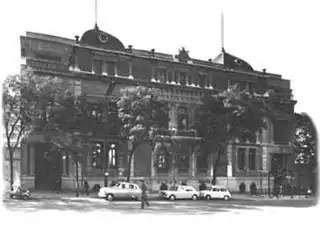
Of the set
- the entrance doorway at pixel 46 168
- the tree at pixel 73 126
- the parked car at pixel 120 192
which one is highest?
the tree at pixel 73 126

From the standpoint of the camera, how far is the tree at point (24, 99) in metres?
32.3

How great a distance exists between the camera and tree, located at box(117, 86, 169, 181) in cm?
3791

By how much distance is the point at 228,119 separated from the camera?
43.6m

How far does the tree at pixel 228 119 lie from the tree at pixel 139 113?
270 inches

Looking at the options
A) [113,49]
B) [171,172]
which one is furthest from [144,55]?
[171,172]

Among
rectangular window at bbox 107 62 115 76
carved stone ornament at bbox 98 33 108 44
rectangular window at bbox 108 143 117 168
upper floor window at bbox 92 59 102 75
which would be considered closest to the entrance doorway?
rectangular window at bbox 108 143 117 168

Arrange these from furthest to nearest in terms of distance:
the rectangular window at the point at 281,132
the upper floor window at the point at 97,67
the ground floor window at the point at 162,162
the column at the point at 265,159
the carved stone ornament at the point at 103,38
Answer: the rectangular window at the point at 281,132 < the column at the point at 265,159 < the ground floor window at the point at 162,162 < the carved stone ornament at the point at 103,38 < the upper floor window at the point at 97,67

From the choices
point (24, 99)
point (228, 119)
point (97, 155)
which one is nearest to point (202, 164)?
Result: point (228, 119)

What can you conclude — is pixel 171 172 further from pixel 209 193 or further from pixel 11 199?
pixel 11 199

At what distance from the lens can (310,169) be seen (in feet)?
178

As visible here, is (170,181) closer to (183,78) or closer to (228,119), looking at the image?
(228,119)

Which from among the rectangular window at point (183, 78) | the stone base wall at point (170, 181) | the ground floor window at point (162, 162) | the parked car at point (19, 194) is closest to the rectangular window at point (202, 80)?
the rectangular window at point (183, 78)

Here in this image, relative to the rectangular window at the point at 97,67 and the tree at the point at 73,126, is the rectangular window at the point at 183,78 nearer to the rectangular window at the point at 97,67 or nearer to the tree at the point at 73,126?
the rectangular window at the point at 97,67

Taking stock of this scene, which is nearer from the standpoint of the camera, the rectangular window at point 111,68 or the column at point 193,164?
the rectangular window at point 111,68
